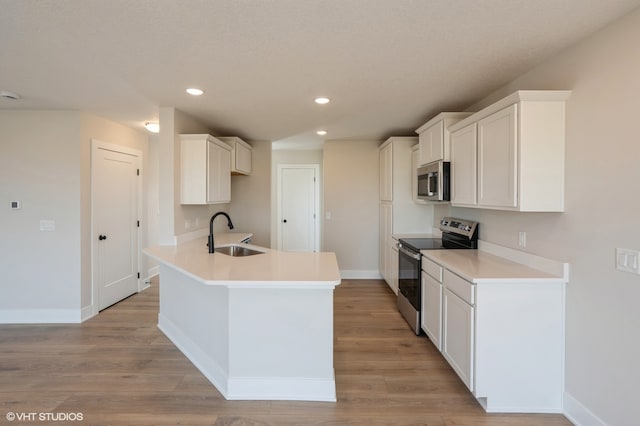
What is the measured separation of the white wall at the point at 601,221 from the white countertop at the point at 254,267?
1.50m

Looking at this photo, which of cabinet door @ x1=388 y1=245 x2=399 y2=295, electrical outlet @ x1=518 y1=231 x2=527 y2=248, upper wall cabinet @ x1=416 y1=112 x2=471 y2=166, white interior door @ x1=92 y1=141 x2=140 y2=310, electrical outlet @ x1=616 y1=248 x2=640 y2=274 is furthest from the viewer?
cabinet door @ x1=388 y1=245 x2=399 y2=295

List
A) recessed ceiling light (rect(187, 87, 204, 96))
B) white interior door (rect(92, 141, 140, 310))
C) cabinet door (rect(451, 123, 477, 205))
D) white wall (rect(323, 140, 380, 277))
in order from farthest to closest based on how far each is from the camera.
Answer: white wall (rect(323, 140, 380, 277)) → white interior door (rect(92, 141, 140, 310)) → recessed ceiling light (rect(187, 87, 204, 96)) → cabinet door (rect(451, 123, 477, 205))

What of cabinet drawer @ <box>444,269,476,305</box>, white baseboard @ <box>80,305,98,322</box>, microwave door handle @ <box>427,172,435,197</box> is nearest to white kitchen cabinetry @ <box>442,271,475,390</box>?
cabinet drawer @ <box>444,269,476,305</box>

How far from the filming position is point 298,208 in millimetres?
7496

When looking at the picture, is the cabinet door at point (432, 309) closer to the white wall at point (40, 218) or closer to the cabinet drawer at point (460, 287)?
the cabinet drawer at point (460, 287)

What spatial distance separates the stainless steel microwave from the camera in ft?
10.8

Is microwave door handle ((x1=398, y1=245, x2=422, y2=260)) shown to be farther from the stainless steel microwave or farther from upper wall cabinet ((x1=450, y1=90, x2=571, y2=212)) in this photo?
upper wall cabinet ((x1=450, y1=90, x2=571, y2=212))

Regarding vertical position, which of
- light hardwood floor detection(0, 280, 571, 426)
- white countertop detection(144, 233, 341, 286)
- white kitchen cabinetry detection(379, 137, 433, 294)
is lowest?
light hardwood floor detection(0, 280, 571, 426)

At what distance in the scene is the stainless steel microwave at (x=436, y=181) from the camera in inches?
129

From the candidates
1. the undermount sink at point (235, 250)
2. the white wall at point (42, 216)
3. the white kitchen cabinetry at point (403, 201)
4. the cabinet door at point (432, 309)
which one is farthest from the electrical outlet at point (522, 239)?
the white wall at point (42, 216)

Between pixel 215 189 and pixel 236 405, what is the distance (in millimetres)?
2460

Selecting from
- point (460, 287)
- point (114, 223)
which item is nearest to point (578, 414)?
point (460, 287)

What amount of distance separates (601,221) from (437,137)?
1.79m

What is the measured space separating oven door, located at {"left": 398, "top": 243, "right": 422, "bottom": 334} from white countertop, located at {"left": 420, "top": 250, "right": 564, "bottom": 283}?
0.90ft
